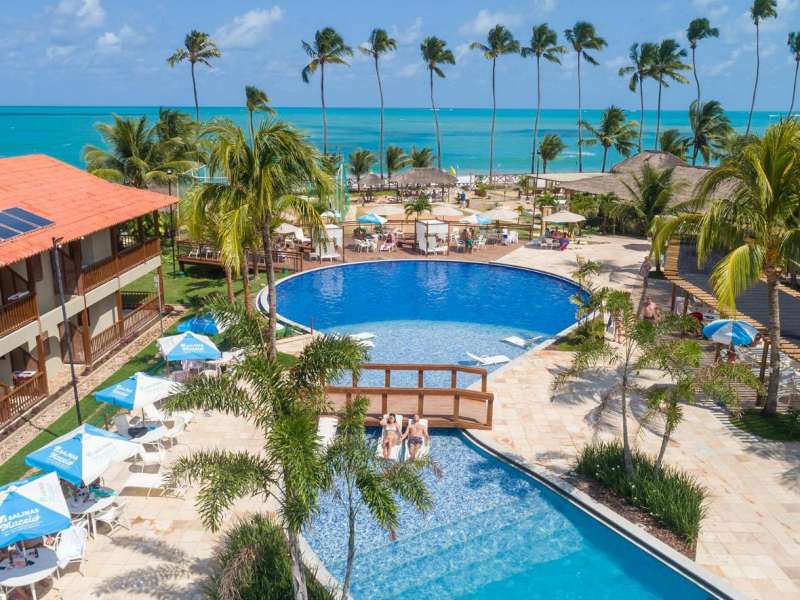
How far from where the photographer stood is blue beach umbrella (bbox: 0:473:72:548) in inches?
359

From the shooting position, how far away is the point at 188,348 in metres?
16.4

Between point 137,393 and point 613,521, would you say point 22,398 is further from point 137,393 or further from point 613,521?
point 613,521

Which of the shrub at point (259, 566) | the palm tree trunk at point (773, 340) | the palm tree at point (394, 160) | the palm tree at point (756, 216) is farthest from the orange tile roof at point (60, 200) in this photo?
→ the palm tree at point (394, 160)

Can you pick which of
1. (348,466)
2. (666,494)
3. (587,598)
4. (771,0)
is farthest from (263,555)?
(771,0)

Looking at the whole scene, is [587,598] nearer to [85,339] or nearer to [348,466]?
[348,466]

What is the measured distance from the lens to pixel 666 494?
11.6 m

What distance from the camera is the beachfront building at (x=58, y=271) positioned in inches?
602

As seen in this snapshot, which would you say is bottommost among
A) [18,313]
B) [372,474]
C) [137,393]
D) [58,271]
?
[137,393]

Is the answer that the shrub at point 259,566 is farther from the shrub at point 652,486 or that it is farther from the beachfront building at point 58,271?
the beachfront building at point 58,271

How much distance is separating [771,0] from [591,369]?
6592 cm

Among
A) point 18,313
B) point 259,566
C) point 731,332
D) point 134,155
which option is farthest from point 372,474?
point 134,155

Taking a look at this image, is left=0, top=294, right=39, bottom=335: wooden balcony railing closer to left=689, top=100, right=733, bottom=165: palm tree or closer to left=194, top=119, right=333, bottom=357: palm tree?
left=194, top=119, right=333, bottom=357: palm tree

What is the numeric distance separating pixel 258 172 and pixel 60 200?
10.6 metres

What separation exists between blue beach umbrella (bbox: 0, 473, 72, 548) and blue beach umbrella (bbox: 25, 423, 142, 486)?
66 cm
